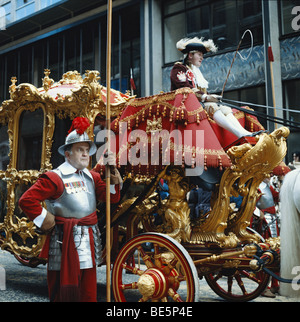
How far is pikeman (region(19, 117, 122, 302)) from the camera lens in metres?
3.07

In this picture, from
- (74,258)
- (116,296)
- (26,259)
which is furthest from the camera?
(26,259)

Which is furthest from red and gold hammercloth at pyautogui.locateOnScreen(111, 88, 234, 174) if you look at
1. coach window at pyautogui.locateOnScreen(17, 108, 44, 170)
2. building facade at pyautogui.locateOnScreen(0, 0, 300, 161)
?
building facade at pyautogui.locateOnScreen(0, 0, 300, 161)

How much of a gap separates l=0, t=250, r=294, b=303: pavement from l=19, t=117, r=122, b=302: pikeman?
1.49 meters

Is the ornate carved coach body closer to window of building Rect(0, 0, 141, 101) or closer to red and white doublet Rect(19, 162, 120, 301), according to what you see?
red and white doublet Rect(19, 162, 120, 301)

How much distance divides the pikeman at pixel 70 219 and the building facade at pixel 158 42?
5.91 metres

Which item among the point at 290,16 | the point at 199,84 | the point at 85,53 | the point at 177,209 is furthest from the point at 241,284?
the point at 85,53

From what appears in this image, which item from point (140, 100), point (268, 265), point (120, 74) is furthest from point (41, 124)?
point (120, 74)

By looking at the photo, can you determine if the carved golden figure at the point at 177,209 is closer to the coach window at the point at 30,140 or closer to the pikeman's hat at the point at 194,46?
the pikeman's hat at the point at 194,46

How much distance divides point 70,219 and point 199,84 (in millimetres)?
1996

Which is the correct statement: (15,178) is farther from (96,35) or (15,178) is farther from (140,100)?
(96,35)

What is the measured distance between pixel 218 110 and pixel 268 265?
1544 millimetres

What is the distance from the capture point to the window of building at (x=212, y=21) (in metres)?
10.0

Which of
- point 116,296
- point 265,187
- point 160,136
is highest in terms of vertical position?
point 160,136

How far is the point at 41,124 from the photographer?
16.0 feet
